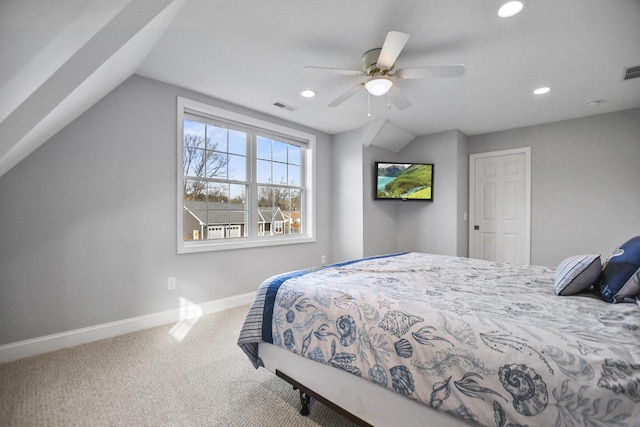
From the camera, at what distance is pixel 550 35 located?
6.95 feet

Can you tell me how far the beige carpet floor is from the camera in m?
1.57

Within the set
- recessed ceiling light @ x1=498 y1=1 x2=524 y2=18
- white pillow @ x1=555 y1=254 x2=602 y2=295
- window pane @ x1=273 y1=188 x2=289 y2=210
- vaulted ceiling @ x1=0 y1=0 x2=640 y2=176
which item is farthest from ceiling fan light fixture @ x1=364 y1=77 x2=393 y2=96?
window pane @ x1=273 y1=188 x2=289 y2=210

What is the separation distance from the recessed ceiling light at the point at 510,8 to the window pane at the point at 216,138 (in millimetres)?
2886

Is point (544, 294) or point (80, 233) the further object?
point (80, 233)

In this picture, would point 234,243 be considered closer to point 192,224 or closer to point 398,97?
point 192,224

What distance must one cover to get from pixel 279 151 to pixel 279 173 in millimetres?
318

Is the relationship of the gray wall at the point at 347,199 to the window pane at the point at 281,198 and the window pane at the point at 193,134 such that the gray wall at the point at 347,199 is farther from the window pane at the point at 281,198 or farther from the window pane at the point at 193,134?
the window pane at the point at 193,134

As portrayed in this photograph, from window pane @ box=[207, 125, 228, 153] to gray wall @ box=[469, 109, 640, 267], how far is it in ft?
13.5

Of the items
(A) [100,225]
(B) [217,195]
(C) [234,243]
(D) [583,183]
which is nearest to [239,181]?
(B) [217,195]

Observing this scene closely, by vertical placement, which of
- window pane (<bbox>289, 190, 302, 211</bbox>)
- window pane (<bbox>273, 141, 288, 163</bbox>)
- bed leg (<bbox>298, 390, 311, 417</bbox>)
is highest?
window pane (<bbox>273, 141, 288, 163</bbox>)

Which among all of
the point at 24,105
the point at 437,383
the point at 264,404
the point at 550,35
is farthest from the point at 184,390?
the point at 550,35

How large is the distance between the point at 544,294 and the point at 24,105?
2.62 meters

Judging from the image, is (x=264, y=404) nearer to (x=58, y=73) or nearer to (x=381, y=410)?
(x=381, y=410)

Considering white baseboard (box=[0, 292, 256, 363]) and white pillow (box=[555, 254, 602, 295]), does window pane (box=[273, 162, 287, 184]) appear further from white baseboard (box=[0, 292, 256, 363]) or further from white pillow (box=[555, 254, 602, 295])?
white pillow (box=[555, 254, 602, 295])
